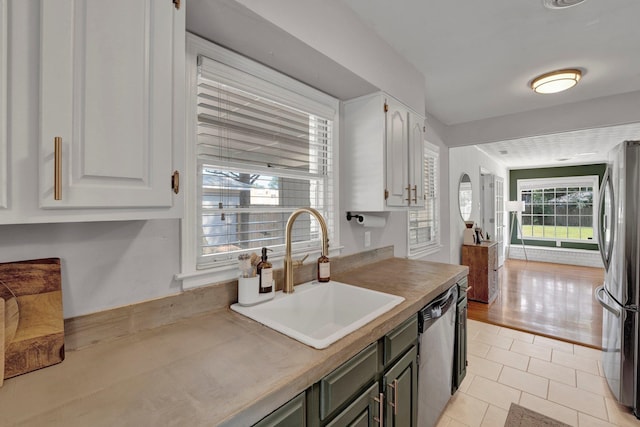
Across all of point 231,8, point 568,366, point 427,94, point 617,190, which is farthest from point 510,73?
point 568,366

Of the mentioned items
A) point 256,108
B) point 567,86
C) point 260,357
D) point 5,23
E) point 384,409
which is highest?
point 567,86

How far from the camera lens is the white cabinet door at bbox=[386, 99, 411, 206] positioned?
194cm

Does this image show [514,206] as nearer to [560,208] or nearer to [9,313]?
[560,208]

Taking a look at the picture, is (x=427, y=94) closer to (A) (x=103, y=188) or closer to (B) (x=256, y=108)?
(B) (x=256, y=108)

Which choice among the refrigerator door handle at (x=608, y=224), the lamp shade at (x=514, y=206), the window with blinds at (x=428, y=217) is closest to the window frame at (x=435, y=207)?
the window with blinds at (x=428, y=217)

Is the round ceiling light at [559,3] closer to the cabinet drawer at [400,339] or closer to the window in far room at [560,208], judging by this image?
the cabinet drawer at [400,339]

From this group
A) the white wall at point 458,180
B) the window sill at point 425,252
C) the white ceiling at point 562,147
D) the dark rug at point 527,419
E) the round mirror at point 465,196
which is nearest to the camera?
the dark rug at point 527,419

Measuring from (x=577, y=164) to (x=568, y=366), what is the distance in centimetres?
635

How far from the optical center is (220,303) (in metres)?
1.29

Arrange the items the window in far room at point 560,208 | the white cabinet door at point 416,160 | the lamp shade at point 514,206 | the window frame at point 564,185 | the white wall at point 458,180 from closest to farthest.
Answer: the white cabinet door at point 416,160 < the white wall at point 458,180 < the window frame at point 564,185 < the window in far room at point 560,208 < the lamp shade at point 514,206

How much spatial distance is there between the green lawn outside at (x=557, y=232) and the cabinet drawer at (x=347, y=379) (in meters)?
8.20

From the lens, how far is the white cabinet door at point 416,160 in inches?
85.7

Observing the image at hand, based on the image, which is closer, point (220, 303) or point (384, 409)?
point (384, 409)

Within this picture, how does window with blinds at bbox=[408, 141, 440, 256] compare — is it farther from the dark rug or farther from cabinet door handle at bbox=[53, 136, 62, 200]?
→ cabinet door handle at bbox=[53, 136, 62, 200]
